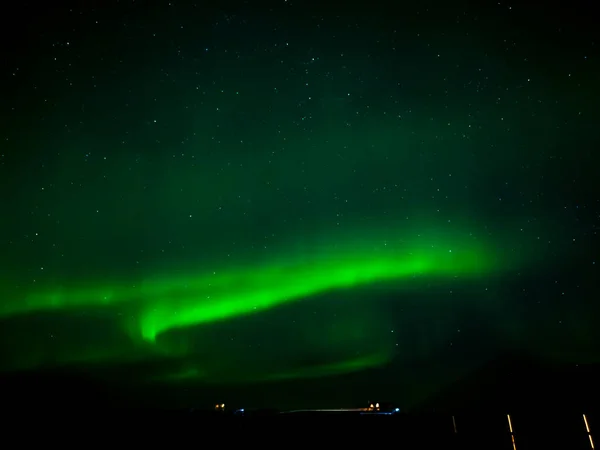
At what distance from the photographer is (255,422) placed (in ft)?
63.4

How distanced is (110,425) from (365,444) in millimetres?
9197

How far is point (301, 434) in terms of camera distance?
18734 millimetres

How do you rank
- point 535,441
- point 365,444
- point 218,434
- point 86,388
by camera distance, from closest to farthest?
point 218,434
point 365,444
point 535,441
point 86,388

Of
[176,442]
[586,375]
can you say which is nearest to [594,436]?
[176,442]

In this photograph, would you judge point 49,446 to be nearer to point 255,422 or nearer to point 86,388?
point 255,422

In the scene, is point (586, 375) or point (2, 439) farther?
point (586, 375)

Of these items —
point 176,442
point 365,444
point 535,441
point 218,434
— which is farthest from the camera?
point 535,441

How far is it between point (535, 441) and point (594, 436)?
3483mm

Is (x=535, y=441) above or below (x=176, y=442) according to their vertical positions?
below

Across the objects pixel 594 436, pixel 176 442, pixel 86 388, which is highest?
pixel 86 388

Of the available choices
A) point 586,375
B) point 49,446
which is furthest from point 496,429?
point 586,375

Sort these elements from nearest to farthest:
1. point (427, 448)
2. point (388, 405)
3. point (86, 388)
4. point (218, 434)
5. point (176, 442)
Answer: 1. point (176, 442)
2. point (218, 434)
3. point (427, 448)
4. point (388, 405)
5. point (86, 388)

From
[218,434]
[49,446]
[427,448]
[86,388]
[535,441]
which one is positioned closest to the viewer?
[49,446]

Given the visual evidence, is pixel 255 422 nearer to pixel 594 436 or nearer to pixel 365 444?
pixel 365 444
